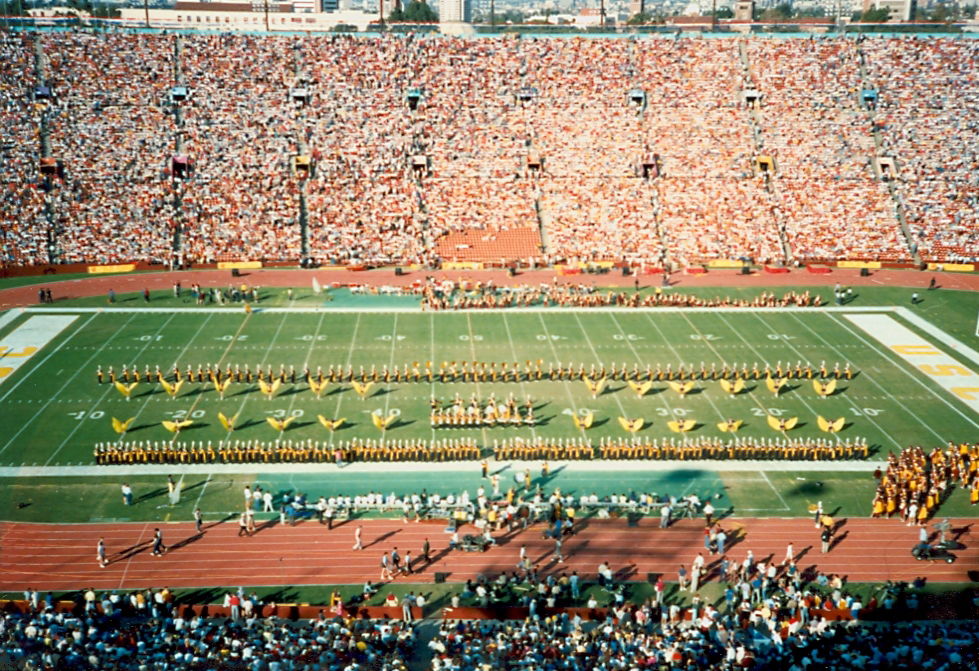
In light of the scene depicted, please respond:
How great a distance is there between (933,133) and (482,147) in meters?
28.8

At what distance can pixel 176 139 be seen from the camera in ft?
185

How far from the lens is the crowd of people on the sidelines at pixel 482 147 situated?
5269 cm

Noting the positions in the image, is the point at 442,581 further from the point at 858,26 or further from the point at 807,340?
the point at 858,26

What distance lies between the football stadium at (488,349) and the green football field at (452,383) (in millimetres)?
198

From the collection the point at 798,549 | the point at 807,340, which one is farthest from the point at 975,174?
the point at 798,549

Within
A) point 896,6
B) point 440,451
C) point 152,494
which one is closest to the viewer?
point 152,494

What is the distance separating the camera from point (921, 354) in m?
40.1

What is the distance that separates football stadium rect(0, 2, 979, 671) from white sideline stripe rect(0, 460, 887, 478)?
0.45 feet

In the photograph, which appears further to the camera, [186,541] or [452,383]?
[452,383]

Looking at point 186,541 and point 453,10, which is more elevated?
point 453,10

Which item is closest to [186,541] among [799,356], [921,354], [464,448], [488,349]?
[464,448]

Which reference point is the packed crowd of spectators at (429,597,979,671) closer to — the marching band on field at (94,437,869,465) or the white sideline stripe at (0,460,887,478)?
the white sideline stripe at (0,460,887,478)

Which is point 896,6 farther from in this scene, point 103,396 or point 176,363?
point 103,396

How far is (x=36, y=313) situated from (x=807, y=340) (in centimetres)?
3541
